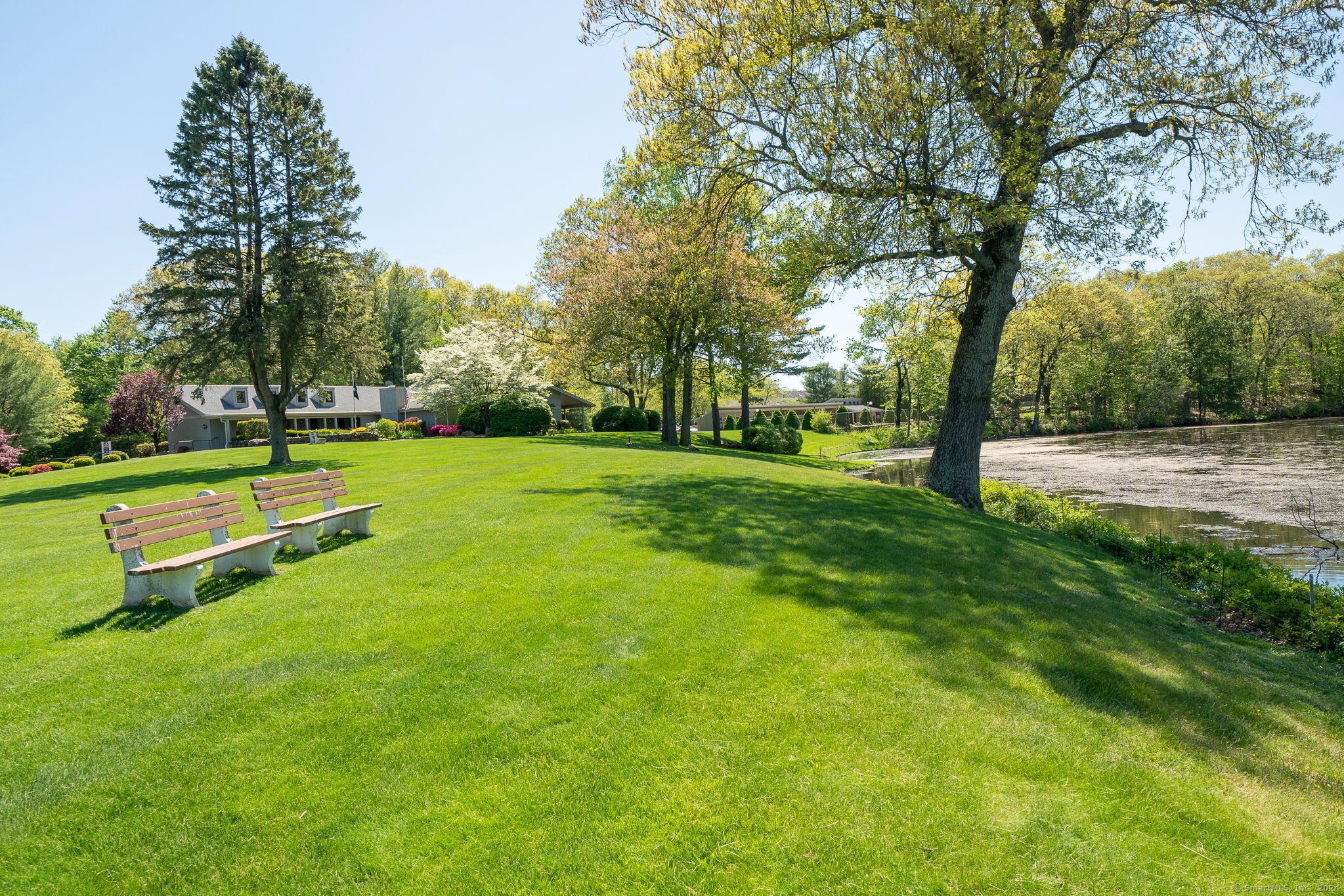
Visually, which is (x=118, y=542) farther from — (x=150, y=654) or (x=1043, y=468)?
(x=1043, y=468)

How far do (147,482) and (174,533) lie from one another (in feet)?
51.7

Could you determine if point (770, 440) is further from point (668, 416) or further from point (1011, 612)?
point (1011, 612)

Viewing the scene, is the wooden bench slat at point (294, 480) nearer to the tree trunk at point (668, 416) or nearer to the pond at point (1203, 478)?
the pond at point (1203, 478)

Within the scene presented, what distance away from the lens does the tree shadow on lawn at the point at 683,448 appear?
83.5 feet

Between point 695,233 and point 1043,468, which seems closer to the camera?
point 695,233

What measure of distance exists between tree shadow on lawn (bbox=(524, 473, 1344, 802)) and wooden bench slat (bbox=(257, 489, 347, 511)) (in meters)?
3.96

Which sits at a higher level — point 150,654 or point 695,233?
point 695,233

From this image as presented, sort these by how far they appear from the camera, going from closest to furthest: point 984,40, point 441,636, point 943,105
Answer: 1. point 441,636
2. point 984,40
3. point 943,105

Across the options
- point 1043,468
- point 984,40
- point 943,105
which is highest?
point 984,40

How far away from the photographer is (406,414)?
57.2m

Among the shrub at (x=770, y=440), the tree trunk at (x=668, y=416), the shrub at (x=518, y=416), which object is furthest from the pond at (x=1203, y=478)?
the shrub at (x=518, y=416)

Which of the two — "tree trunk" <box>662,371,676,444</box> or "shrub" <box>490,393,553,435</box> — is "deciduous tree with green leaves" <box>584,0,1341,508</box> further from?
"shrub" <box>490,393,553,435</box>

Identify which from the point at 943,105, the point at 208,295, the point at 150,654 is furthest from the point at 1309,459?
the point at 208,295

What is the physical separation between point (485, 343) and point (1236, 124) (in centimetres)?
3643
